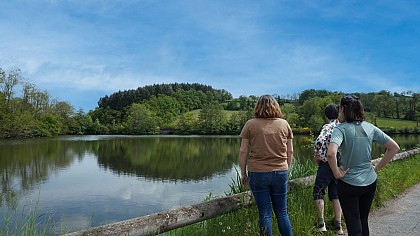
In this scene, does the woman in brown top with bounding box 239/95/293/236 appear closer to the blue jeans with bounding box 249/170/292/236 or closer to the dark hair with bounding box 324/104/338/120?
the blue jeans with bounding box 249/170/292/236

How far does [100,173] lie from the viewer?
68.1 ft

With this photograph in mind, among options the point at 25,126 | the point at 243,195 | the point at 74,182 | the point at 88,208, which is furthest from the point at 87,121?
the point at 243,195

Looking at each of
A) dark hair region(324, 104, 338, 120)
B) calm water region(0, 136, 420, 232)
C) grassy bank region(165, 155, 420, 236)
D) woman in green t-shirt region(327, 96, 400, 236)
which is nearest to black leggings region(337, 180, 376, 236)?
woman in green t-shirt region(327, 96, 400, 236)

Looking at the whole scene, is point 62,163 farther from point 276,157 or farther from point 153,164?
point 276,157

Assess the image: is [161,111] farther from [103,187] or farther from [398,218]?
[398,218]

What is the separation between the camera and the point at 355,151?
293 cm

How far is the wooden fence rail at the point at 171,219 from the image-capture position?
2.81 meters

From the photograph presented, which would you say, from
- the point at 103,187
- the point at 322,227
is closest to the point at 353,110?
the point at 322,227

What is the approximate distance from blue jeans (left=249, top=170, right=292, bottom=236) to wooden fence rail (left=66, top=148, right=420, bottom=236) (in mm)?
488

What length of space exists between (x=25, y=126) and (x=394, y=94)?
273 ft

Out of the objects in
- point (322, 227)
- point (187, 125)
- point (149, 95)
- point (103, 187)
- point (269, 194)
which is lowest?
point (103, 187)

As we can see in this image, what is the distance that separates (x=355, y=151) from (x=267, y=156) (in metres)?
0.78

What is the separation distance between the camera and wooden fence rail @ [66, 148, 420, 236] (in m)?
2.81

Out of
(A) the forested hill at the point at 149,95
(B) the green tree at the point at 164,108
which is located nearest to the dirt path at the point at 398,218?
(B) the green tree at the point at 164,108
